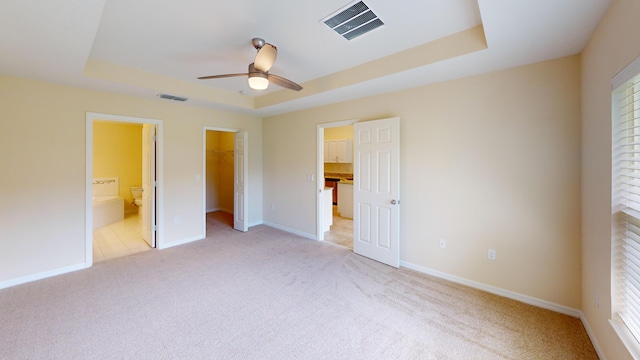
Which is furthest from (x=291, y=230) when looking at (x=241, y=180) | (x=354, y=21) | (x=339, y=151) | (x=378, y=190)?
(x=354, y=21)

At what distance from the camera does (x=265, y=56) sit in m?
2.38

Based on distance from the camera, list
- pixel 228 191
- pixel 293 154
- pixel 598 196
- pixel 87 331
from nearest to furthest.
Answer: pixel 598 196 < pixel 87 331 < pixel 293 154 < pixel 228 191

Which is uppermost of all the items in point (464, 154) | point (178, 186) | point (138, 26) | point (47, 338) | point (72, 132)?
point (138, 26)

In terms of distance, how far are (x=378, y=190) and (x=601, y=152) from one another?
222 centimetres

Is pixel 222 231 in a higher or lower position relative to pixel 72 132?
lower

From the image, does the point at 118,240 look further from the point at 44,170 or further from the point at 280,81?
the point at 280,81

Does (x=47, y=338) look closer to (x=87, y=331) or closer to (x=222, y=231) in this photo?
(x=87, y=331)

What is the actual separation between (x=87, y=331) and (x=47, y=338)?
0.87 feet

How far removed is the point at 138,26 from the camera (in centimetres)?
226

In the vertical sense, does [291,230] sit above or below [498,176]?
below

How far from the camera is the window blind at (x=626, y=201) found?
60.0 inches

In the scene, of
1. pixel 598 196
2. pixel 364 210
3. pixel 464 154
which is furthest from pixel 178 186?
pixel 598 196

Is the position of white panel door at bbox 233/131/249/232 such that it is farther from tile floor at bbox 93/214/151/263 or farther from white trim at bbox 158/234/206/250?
tile floor at bbox 93/214/151/263

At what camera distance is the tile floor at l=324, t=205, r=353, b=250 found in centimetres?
457
